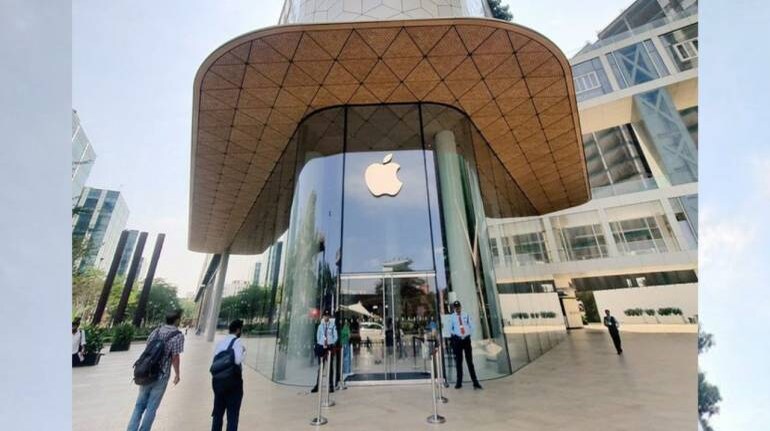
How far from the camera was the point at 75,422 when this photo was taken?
219 inches

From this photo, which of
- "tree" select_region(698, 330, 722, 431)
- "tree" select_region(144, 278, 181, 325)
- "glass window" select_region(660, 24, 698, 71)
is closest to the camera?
"tree" select_region(698, 330, 722, 431)

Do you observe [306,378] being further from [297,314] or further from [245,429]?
[245,429]

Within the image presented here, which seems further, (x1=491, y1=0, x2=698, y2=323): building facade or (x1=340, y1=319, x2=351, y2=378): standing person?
(x1=491, y1=0, x2=698, y2=323): building facade

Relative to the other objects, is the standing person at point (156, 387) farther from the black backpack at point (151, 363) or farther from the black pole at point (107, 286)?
the black pole at point (107, 286)

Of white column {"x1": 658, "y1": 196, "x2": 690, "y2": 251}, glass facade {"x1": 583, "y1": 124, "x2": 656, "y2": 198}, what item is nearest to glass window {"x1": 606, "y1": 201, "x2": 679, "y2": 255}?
white column {"x1": 658, "y1": 196, "x2": 690, "y2": 251}

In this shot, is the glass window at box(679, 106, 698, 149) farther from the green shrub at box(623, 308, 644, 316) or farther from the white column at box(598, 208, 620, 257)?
the green shrub at box(623, 308, 644, 316)

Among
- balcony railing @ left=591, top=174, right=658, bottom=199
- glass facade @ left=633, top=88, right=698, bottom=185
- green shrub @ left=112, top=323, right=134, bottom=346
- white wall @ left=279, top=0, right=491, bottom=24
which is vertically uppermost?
glass facade @ left=633, top=88, right=698, bottom=185

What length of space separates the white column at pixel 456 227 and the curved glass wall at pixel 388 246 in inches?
1.0

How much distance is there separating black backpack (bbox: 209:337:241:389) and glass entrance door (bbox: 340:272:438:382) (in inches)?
169

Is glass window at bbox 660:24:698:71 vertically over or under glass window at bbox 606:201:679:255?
over

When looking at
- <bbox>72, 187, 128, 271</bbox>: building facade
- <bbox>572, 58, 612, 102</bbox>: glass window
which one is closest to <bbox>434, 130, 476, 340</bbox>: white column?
<bbox>572, 58, 612, 102</bbox>: glass window

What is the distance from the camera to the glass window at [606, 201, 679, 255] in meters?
23.4

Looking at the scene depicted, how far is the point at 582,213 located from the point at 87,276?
36.6 m

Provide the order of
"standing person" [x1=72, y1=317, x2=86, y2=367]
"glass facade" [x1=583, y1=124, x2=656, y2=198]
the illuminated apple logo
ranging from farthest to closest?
"glass facade" [x1=583, y1=124, x2=656, y2=198] < "standing person" [x1=72, y1=317, x2=86, y2=367] < the illuminated apple logo
